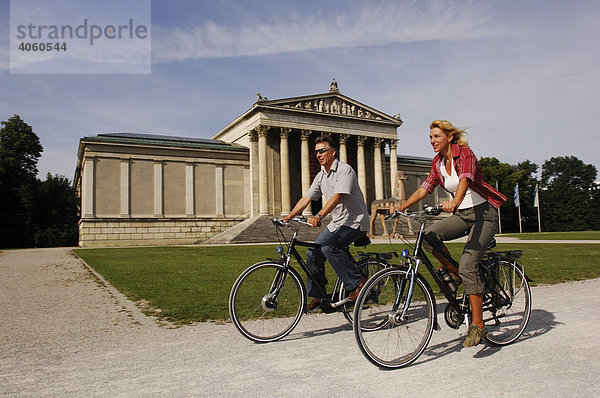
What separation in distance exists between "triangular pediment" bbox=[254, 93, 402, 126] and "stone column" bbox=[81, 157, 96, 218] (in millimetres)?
16869

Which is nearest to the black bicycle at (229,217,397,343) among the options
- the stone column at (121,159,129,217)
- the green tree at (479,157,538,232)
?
the stone column at (121,159,129,217)

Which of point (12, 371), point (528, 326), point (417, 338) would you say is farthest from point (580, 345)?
point (12, 371)

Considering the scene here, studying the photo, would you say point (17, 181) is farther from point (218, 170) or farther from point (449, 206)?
point (449, 206)

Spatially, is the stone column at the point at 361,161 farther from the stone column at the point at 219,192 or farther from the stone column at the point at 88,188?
the stone column at the point at 88,188

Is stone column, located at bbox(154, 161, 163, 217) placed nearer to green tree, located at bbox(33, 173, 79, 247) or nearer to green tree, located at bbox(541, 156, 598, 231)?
green tree, located at bbox(33, 173, 79, 247)

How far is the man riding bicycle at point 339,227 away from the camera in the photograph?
5176 millimetres

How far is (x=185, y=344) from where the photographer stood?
15.7ft

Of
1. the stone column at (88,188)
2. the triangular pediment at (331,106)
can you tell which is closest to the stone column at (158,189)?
the stone column at (88,188)

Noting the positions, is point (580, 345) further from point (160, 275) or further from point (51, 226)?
point (51, 226)

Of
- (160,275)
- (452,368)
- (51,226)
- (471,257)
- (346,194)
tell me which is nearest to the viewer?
(452,368)

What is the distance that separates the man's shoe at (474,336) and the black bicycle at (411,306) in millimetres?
181

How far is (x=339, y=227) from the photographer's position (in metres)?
5.26

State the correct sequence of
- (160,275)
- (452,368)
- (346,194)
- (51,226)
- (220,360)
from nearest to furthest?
(452,368), (220,360), (346,194), (160,275), (51,226)

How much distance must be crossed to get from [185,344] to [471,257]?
3.10 meters
